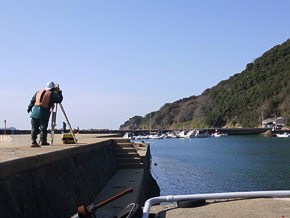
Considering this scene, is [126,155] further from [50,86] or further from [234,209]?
[234,209]

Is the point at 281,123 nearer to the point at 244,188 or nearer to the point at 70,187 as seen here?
the point at 244,188

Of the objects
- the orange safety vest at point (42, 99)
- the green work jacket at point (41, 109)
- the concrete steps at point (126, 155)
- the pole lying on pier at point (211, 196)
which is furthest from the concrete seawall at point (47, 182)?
the concrete steps at point (126, 155)

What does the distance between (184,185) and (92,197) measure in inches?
621

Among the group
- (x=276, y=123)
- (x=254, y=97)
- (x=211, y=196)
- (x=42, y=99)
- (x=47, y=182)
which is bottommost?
(x=211, y=196)

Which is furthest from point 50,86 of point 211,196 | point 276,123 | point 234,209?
point 276,123

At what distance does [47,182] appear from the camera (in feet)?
21.0

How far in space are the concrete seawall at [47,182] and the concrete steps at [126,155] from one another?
3824 millimetres

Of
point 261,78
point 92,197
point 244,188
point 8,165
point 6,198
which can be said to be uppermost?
point 261,78

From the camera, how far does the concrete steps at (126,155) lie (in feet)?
47.2

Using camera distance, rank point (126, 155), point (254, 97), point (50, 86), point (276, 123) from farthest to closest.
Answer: point (254, 97), point (276, 123), point (126, 155), point (50, 86)

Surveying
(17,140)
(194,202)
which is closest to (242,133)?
(17,140)

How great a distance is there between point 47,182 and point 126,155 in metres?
8.51

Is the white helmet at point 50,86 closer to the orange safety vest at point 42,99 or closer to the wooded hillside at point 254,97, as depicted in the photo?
the orange safety vest at point 42,99

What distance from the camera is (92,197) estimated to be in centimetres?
884
